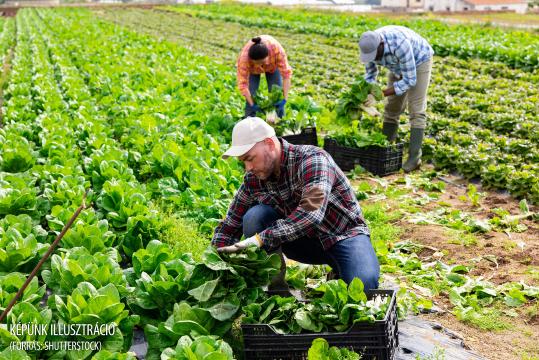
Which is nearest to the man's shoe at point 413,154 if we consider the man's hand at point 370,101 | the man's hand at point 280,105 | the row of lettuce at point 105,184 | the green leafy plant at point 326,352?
the man's hand at point 370,101

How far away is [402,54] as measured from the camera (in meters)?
6.86

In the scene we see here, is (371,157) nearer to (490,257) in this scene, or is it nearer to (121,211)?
→ (490,257)

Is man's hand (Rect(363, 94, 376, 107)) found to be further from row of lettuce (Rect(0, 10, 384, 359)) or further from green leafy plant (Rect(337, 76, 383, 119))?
row of lettuce (Rect(0, 10, 384, 359))

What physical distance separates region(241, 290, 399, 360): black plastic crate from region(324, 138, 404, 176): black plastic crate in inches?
160

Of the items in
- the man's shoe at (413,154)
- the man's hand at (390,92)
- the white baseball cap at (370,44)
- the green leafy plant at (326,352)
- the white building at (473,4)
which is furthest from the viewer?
the white building at (473,4)

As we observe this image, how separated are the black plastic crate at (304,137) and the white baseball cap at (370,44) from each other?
1.33 m

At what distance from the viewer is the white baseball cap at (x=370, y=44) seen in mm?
6645

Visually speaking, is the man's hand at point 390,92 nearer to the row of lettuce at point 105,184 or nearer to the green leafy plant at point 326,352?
the row of lettuce at point 105,184

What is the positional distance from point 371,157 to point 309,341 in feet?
14.3

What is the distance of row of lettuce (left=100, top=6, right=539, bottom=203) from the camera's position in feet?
24.1

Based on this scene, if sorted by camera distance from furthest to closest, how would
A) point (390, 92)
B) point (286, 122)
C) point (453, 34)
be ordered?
point (453, 34) → point (286, 122) → point (390, 92)

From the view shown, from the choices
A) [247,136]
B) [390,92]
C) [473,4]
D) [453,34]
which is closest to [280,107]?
[390,92]

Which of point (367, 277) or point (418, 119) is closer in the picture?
point (367, 277)

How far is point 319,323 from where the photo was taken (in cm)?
341
